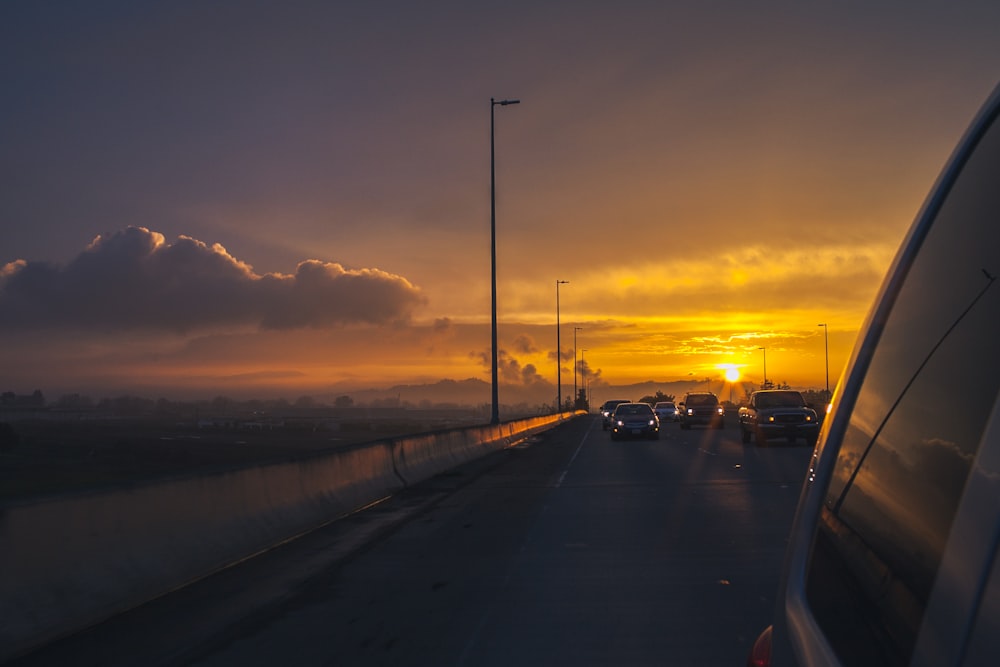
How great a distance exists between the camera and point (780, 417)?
36781mm

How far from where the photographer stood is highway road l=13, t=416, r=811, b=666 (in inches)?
289

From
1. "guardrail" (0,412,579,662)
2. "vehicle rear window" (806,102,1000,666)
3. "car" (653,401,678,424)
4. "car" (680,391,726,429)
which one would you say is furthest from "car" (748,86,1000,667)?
"car" (653,401,678,424)

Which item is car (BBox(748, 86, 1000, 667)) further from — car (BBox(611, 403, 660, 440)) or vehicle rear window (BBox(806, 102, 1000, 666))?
car (BBox(611, 403, 660, 440))

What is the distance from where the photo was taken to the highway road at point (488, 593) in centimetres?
734

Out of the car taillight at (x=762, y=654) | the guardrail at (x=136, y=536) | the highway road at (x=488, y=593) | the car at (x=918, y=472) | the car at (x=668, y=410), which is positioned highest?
the car at (x=668, y=410)

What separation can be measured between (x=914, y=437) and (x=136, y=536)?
819 cm

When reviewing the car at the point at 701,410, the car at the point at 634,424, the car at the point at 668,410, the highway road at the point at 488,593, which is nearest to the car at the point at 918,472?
the highway road at the point at 488,593

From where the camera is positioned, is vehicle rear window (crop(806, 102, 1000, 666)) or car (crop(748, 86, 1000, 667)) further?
vehicle rear window (crop(806, 102, 1000, 666))

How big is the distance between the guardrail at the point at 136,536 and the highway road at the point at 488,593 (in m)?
0.19

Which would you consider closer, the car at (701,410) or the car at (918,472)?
the car at (918,472)

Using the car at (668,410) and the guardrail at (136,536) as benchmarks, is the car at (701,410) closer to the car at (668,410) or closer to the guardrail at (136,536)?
the car at (668,410)

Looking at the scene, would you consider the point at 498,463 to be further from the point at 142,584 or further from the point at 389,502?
the point at 142,584

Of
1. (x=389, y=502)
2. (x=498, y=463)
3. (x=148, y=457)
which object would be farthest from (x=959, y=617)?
(x=148, y=457)

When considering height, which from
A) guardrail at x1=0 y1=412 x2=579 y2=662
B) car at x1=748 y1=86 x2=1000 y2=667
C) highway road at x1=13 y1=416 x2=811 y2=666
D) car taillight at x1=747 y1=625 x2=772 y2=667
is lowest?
highway road at x1=13 y1=416 x2=811 y2=666
